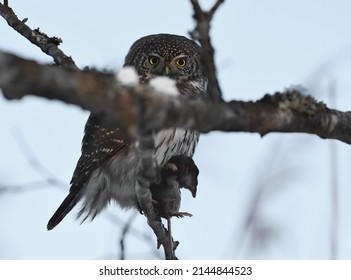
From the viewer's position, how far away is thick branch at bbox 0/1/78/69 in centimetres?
380

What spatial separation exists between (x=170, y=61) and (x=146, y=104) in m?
3.42

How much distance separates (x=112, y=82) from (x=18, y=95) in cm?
25

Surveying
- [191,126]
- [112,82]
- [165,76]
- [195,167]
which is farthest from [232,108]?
[165,76]

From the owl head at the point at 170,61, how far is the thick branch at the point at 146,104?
2.81 meters

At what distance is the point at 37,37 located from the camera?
3875mm

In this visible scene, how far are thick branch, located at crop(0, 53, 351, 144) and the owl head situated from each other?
281cm

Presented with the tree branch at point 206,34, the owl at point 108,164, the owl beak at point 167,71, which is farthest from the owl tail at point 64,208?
the tree branch at point 206,34

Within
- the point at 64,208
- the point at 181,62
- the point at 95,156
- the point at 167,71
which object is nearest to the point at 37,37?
the point at 95,156

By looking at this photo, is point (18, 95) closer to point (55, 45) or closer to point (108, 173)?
point (55, 45)

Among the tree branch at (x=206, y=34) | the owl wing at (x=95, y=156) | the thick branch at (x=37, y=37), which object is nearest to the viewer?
the tree branch at (x=206, y=34)

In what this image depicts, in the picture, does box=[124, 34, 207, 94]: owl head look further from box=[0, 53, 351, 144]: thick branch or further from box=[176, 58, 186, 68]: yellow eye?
box=[0, 53, 351, 144]: thick branch

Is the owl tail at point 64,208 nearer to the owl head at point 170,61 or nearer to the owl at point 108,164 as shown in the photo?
the owl at point 108,164

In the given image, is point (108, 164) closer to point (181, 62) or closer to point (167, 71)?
point (167, 71)

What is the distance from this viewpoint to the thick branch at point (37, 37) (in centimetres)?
380
